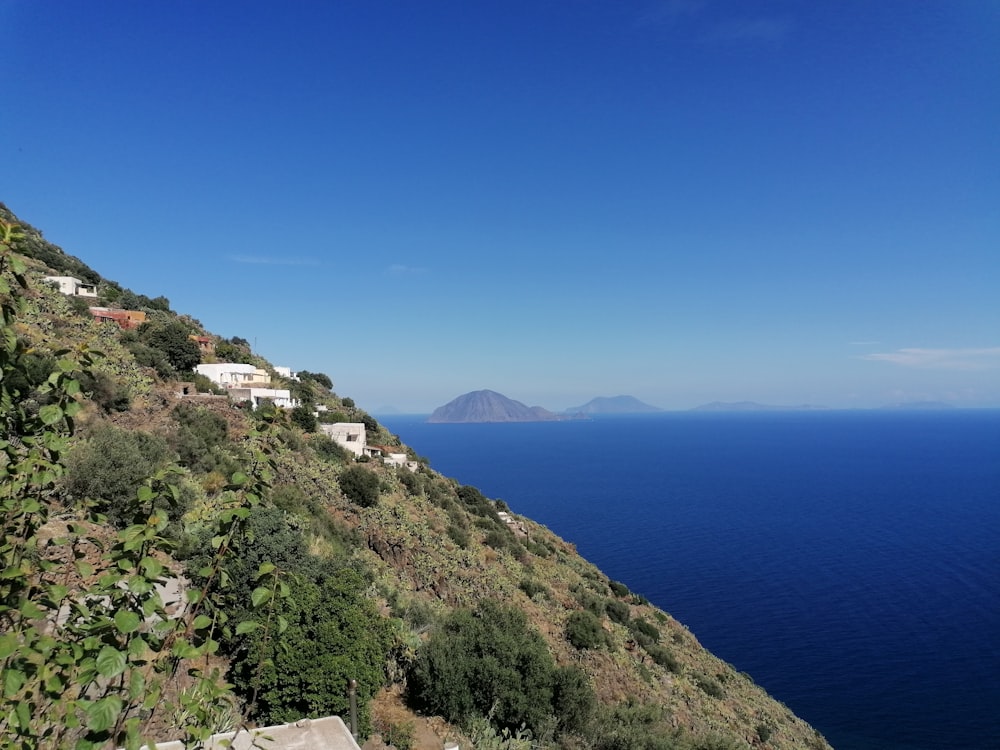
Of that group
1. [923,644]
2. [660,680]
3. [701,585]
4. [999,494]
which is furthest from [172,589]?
[999,494]

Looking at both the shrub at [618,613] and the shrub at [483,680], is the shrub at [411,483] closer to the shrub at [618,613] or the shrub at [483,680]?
the shrub at [618,613]

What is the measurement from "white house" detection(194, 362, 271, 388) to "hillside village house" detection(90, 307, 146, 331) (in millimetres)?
4100

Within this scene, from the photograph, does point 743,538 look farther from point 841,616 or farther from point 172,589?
point 172,589

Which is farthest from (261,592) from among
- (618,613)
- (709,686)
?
(618,613)

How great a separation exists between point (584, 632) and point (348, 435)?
1962 cm

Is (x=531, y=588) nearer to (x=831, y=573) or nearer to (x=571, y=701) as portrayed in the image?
(x=571, y=701)

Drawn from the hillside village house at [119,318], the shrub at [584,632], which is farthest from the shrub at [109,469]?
the hillside village house at [119,318]

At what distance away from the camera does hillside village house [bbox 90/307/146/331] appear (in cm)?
2912

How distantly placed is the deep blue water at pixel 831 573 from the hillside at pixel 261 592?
1154 cm

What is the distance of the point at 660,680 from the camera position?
881 inches

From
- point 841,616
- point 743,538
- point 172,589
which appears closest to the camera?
point 172,589

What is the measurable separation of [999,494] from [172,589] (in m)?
131

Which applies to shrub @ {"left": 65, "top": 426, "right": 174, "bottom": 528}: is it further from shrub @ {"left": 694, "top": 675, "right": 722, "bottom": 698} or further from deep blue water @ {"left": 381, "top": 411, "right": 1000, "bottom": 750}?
deep blue water @ {"left": 381, "top": 411, "right": 1000, "bottom": 750}

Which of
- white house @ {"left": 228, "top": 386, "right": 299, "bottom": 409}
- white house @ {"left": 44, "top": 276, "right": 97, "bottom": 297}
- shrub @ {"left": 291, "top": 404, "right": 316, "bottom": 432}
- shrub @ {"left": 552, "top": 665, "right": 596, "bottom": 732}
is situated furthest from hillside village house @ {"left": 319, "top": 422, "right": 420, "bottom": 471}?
shrub @ {"left": 552, "top": 665, "right": 596, "bottom": 732}
